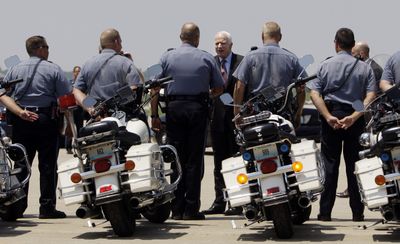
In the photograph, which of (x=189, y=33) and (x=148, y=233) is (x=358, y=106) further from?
(x=189, y=33)

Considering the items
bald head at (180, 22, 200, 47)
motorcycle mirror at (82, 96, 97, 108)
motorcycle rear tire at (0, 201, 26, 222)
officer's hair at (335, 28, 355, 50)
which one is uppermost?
bald head at (180, 22, 200, 47)

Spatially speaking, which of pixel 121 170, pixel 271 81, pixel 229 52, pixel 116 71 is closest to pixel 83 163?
pixel 121 170

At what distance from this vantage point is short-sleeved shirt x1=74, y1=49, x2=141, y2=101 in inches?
470

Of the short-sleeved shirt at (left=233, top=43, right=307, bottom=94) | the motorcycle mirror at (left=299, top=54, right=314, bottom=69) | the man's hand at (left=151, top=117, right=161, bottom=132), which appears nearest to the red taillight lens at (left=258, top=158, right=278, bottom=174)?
the motorcycle mirror at (left=299, top=54, right=314, bottom=69)

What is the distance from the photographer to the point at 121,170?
34.6 ft

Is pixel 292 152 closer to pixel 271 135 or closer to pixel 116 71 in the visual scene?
pixel 271 135

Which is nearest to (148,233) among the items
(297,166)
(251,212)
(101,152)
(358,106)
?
(101,152)

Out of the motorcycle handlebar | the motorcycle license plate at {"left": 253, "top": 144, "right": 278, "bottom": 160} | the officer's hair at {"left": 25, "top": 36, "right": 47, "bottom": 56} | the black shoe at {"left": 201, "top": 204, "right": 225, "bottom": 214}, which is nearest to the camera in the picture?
the motorcycle license plate at {"left": 253, "top": 144, "right": 278, "bottom": 160}

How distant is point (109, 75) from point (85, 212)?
1.84 metres

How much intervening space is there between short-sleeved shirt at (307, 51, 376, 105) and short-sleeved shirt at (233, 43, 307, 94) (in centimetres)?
24

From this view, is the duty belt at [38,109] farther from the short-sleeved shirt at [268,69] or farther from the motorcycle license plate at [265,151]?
the motorcycle license plate at [265,151]

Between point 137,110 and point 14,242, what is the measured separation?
→ 1.98 metres

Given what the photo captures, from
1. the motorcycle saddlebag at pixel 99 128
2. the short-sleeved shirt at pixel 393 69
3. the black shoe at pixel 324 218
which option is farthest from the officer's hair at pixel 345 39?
the motorcycle saddlebag at pixel 99 128

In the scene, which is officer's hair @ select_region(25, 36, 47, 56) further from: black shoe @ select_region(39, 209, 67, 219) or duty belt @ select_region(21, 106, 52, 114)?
black shoe @ select_region(39, 209, 67, 219)
